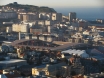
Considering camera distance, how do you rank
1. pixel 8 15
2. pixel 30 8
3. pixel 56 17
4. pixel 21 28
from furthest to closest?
pixel 30 8 → pixel 8 15 → pixel 56 17 → pixel 21 28

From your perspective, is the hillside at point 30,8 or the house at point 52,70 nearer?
the house at point 52,70

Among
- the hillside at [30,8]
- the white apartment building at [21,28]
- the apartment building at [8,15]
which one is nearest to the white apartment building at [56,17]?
the apartment building at [8,15]

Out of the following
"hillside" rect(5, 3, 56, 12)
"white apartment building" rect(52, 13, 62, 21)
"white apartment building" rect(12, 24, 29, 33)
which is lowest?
"white apartment building" rect(12, 24, 29, 33)

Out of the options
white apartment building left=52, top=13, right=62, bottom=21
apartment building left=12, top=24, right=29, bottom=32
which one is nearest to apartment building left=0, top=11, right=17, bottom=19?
white apartment building left=52, top=13, right=62, bottom=21

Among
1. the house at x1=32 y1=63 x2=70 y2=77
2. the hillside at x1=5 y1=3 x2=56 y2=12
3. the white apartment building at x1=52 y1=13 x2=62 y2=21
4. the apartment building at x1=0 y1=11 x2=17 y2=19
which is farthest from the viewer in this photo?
the hillside at x1=5 y1=3 x2=56 y2=12

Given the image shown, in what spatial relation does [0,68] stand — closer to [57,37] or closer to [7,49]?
[7,49]

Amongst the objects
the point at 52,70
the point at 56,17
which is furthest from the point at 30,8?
the point at 52,70

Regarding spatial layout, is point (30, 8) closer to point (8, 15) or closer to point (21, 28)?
point (8, 15)

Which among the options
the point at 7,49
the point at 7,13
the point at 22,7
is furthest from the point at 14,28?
the point at 22,7

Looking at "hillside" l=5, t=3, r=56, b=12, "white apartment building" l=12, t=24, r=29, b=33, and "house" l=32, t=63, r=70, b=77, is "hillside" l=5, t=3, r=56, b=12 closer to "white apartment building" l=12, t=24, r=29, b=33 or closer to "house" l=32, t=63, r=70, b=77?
"white apartment building" l=12, t=24, r=29, b=33

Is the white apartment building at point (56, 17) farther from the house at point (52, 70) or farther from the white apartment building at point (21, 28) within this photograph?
the house at point (52, 70)

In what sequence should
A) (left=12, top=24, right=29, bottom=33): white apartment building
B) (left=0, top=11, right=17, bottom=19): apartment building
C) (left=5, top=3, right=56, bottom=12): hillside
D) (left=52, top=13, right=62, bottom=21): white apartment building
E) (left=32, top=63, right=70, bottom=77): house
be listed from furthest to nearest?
1. (left=5, top=3, right=56, bottom=12): hillside
2. (left=0, top=11, right=17, bottom=19): apartment building
3. (left=52, top=13, right=62, bottom=21): white apartment building
4. (left=12, top=24, right=29, bottom=33): white apartment building
5. (left=32, top=63, right=70, bottom=77): house
